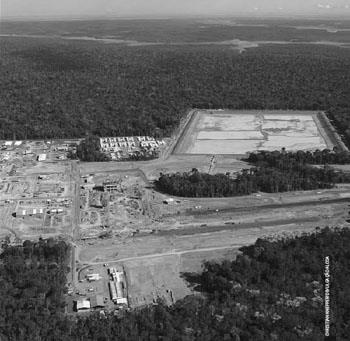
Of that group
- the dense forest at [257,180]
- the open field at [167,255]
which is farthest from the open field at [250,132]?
the open field at [167,255]

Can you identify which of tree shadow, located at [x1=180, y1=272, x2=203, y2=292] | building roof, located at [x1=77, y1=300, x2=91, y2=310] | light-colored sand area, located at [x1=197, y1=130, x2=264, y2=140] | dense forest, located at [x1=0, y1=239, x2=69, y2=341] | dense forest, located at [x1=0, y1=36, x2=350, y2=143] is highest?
dense forest, located at [x1=0, y1=36, x2=350, y2=143]

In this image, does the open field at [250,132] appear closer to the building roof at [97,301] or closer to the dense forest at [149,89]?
the dense forest at [149,89]

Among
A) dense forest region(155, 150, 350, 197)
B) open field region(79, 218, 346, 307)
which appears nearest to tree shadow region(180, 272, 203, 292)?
open field region(79, 218, 346, 307)

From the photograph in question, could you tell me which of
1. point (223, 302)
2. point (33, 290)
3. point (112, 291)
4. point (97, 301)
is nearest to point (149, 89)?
point (112, 291)

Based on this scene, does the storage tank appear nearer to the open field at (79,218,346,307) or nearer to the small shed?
the open field at (79,218,346,307)

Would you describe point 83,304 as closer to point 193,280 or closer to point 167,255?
point 193,280

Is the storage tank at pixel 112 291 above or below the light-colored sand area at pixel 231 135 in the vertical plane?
below

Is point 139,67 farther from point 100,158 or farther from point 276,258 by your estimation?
point 276,258
